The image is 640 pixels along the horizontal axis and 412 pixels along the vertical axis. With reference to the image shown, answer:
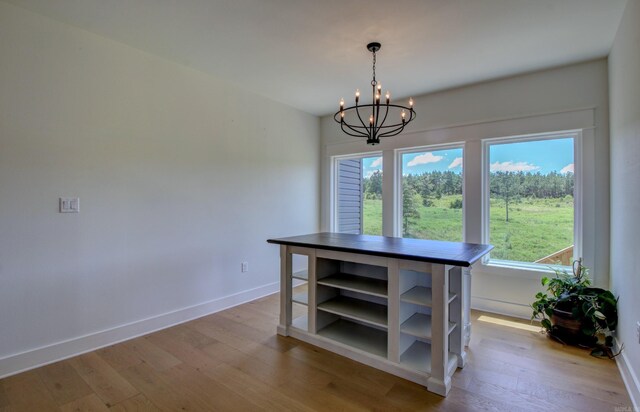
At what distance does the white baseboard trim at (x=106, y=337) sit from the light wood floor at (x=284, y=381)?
9 centimetres

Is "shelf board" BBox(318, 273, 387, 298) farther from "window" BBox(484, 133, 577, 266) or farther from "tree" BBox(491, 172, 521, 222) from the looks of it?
"tree" BBox(491, 172, 521, 222)

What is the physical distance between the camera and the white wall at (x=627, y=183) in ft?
6.48

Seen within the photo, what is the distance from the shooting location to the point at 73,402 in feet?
6.36

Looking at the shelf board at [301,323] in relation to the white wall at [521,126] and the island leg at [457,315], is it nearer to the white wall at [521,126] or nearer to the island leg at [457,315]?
the island leg at [457,315]

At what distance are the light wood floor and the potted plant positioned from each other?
0.14 metres

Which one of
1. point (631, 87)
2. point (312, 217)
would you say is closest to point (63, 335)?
point (312, 217)

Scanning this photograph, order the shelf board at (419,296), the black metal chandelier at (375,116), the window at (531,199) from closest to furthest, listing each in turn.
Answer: the shelf board at (419,296), the black metal chandelier at (375,116), the window at (531,199)

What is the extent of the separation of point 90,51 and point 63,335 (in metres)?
2.31

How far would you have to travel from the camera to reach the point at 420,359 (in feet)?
7.50

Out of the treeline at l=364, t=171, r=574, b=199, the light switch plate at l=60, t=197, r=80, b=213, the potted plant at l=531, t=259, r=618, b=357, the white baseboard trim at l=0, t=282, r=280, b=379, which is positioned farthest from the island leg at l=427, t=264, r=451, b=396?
the light switch plate at l=60, t=197, r=80, b=213

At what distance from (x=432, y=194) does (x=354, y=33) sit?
231cm

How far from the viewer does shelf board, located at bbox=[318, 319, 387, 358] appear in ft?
8.05

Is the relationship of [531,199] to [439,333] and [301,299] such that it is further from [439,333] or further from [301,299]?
[301,299]

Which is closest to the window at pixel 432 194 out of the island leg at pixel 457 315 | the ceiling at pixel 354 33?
the ceiling at pixel 354 33
